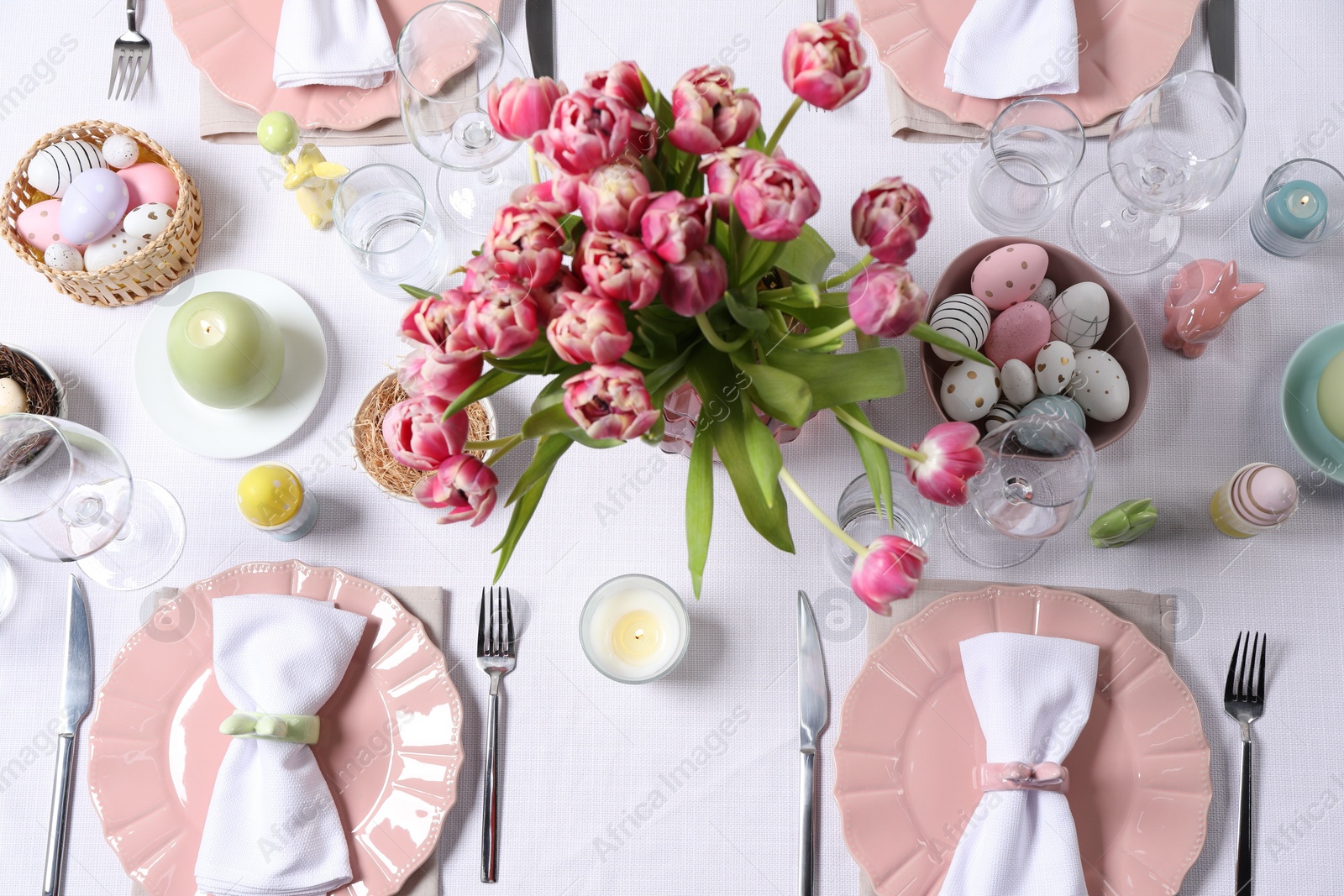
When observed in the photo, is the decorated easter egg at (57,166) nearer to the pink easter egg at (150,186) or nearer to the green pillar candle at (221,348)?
the pink easter egg at (150,186)

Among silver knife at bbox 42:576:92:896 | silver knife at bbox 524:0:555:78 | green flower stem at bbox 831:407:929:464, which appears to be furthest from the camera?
silver knife at bbox 524:0:555:78

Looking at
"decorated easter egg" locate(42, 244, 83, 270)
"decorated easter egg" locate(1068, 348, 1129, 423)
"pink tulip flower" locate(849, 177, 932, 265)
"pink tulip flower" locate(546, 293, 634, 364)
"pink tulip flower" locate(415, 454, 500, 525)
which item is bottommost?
"pink tulip flower" locate(415, 454, 500, 525)

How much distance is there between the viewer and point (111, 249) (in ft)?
2.67

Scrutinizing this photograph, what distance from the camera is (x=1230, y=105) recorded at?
783mm

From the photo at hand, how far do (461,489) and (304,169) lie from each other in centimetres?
46

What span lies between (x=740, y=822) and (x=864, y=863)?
4.3 inches

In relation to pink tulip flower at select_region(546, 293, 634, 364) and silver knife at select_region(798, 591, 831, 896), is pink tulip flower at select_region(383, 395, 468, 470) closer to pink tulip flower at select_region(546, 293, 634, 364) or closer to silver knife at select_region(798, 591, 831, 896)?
pink tulip flower at select_region(546, 293, 634, 364)

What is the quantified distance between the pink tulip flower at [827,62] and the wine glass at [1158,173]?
454mm

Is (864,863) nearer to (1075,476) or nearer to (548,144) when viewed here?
(1075,476)

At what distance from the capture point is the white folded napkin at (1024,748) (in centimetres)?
73

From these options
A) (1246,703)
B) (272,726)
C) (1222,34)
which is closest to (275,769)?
(272,726)

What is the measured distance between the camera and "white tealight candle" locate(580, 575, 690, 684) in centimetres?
78

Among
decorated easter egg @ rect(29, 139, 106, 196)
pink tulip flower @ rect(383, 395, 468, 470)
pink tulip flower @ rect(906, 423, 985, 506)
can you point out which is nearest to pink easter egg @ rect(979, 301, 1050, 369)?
pink tulip flower @ rect(906, 423, 985, 506)

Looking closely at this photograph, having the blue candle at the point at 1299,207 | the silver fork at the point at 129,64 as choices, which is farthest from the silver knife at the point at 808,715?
the silver fork at the point at 129,64
